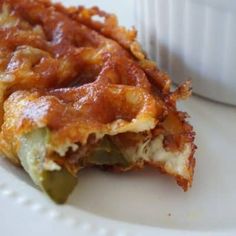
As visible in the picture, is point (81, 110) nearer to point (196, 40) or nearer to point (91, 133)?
point (91, 133)

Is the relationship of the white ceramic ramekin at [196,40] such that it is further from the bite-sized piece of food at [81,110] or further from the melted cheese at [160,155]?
the melted cheese at [160,155]

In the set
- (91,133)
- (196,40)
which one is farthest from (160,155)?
(196,40)

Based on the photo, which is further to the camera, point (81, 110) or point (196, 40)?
point (196, 40)

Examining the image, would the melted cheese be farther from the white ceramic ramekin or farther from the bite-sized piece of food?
the white ceramic ramekin

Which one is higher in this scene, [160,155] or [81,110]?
[81,110]

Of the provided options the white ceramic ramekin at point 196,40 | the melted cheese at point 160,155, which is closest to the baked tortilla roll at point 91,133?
the melted cheese at point 160,155

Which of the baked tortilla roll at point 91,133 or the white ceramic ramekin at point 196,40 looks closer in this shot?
the baked tortilla roll at point 91,133

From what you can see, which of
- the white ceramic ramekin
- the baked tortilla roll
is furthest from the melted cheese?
the white ceramic ramekin
